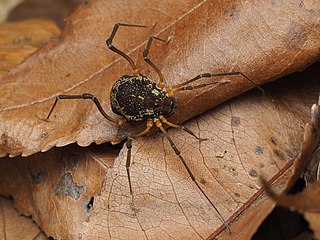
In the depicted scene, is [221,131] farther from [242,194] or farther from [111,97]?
[111,97]

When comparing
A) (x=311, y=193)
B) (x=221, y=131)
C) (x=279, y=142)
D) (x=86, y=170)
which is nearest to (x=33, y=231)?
(x=86, y=170)

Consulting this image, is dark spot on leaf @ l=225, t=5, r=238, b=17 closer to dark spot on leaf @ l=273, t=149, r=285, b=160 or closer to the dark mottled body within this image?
the dark mottled body

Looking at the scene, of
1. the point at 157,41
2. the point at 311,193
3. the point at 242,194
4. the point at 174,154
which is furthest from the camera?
the point at 157,41

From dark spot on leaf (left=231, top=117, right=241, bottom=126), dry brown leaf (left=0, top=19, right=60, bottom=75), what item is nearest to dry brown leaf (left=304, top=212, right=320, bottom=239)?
dark spot on leaf (left=231, top=117, right=241, bottom=126)

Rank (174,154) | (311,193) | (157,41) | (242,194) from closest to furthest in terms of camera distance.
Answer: (311,193), (242,194), (174,154), (157,41)

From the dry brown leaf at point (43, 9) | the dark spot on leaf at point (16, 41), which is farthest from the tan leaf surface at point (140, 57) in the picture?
the dry brown leaf at point (43, 9)

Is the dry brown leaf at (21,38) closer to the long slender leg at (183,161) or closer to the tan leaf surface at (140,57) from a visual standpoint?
the tan leaf surface at (140,57)
